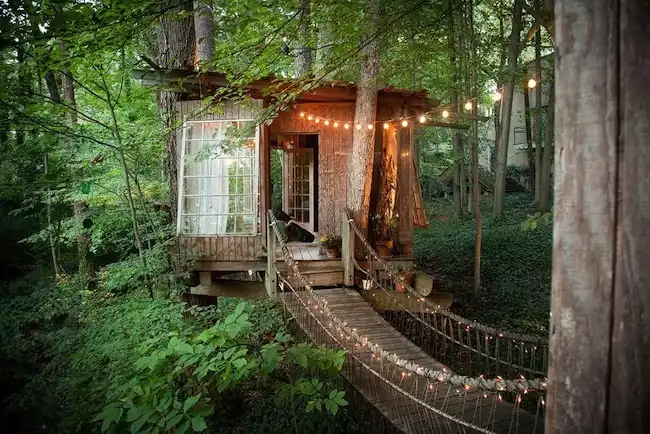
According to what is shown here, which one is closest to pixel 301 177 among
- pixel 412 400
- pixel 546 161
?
pixel 412 400

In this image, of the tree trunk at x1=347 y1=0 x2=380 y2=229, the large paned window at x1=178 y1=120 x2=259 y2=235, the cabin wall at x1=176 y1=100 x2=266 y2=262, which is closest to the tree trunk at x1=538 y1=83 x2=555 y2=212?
the tree trunk at x1=347 y1=0 x2=380 y2=229

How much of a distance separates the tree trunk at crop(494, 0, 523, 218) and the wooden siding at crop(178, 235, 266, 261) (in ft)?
23.8

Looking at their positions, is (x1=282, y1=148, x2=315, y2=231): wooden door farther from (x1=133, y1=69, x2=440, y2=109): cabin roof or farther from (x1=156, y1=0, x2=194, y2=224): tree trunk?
(x1=156, y1=0, x2=194, y2=224): tree trunk

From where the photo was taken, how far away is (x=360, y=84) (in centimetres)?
749

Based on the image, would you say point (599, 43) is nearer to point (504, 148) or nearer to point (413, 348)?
point (413, 348)

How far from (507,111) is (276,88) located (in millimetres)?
10382

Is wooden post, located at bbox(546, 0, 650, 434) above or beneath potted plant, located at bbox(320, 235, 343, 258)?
above

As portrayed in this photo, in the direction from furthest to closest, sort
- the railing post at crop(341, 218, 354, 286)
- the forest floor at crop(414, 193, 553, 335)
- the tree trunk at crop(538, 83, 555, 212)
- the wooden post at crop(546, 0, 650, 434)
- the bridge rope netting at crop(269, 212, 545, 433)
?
the tree trunk at crop(538, 83, 555, 212)
the forest floor at crop(414, 193, 553, 335)
the railing post at crop(341, 218, 354, 286)
the bridge rope netting at crop(269, 212, 545, 433)
the wooden post at crop(546, 0, 650, 434)

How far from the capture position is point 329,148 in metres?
8.25

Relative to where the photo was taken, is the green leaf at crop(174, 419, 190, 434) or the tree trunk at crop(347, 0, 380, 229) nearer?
the green leaf at crop(174, 419, 190, 434)

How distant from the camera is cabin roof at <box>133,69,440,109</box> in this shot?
6.36 m

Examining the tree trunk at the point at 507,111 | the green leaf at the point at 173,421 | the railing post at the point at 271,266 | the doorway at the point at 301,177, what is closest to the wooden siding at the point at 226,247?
the railing post at the point at 271,266

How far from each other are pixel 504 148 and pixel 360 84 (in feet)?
27.1

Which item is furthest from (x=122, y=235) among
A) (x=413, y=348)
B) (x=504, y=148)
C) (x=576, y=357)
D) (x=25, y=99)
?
(x=504, y=148)
